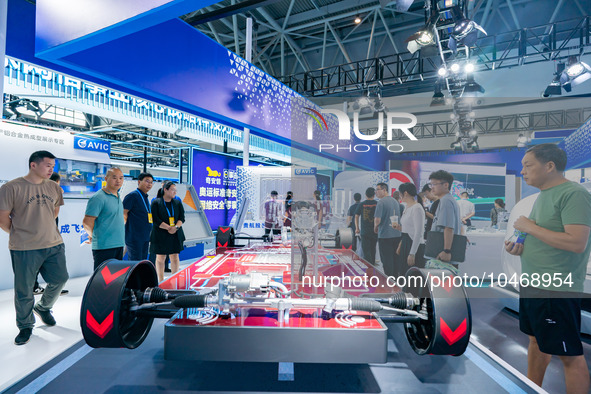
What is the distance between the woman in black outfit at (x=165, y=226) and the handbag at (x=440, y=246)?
8.99 ft

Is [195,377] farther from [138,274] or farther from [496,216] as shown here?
[496,216]

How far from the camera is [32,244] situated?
91.5 inches

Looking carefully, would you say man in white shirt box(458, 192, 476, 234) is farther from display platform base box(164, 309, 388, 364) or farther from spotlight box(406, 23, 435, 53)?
spotlight box(406, 23, 435, 53)

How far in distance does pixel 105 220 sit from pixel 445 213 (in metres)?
2.86

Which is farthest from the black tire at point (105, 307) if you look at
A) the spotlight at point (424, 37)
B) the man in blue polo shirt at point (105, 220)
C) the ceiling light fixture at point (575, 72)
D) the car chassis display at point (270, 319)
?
the ceiling light fixture at point (575, 72)

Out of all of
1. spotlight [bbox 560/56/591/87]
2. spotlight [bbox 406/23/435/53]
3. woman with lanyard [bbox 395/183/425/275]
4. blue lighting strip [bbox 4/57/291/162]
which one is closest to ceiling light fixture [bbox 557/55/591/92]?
spotlight [bbox 560/56/591/87]

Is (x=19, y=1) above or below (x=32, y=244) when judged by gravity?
above

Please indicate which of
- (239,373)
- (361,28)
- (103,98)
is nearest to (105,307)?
(239,373)

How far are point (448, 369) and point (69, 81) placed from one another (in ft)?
15.3

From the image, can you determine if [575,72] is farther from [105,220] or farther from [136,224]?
[105,220]

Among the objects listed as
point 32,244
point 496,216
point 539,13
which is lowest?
point 32,244

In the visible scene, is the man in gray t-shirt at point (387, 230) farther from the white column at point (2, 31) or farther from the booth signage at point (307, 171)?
the white column at point (2, 31)

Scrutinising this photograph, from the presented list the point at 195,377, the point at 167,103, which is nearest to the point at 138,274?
the point at 195,377

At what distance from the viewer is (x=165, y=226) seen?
12.1ft
